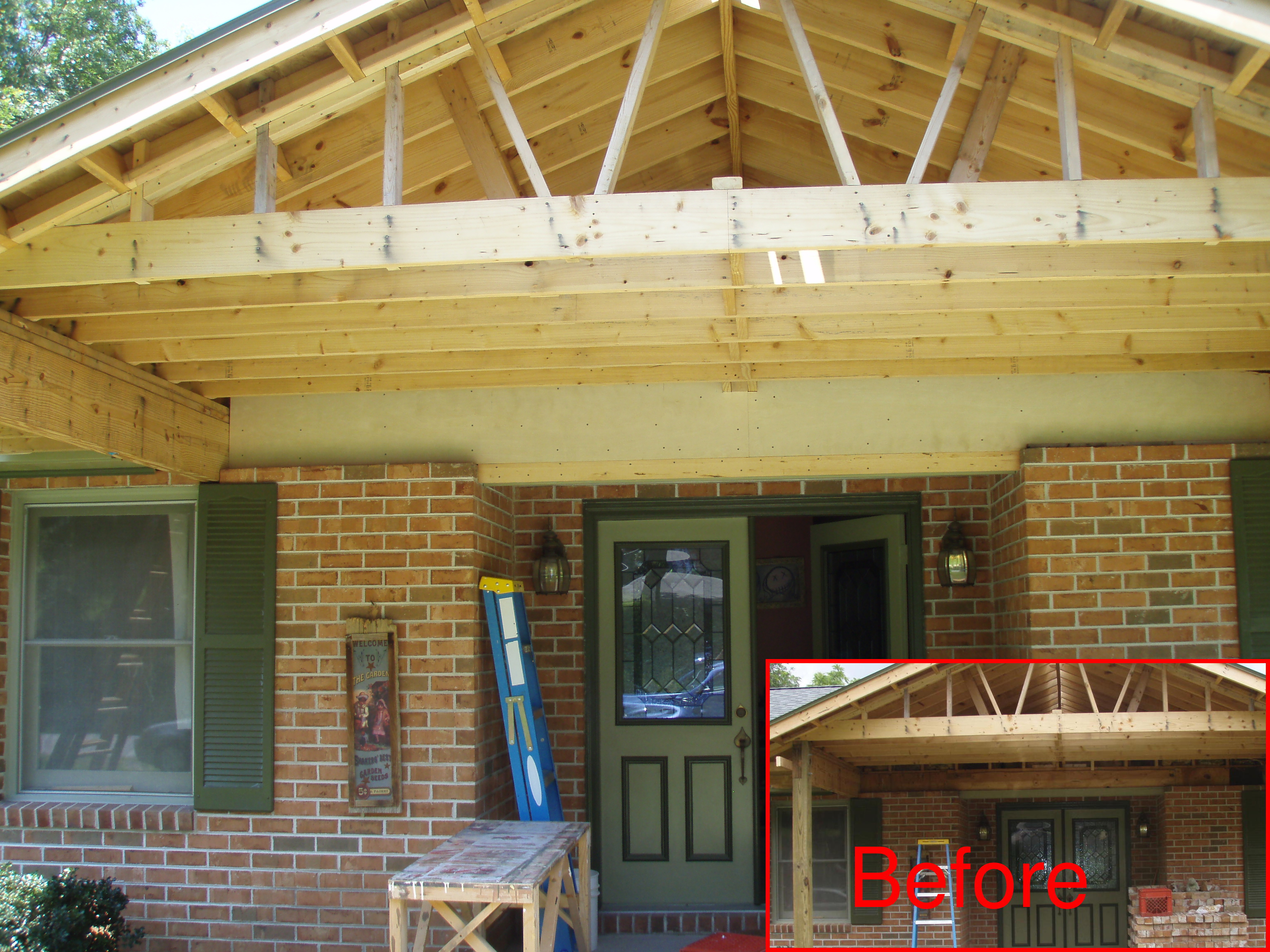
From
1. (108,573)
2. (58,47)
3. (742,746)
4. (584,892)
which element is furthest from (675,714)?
(58,47)

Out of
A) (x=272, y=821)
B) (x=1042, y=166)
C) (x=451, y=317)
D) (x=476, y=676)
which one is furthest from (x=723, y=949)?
(x=1042, y=166)

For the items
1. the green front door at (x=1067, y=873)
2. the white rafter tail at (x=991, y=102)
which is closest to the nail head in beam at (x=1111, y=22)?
the white rafter tail at (x=991, y=102)

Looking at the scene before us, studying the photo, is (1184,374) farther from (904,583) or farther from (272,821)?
(272,821)

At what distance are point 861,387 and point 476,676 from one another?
228 cm

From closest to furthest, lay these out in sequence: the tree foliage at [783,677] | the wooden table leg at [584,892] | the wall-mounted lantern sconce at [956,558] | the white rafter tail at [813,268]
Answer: the tree foliage at [783,677], the white rafter tail at [813,268], the wooden table leg at [584,892], the wall-mounted lantern sconce at [956,558]

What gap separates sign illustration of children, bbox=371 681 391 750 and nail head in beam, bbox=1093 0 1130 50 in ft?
12.6

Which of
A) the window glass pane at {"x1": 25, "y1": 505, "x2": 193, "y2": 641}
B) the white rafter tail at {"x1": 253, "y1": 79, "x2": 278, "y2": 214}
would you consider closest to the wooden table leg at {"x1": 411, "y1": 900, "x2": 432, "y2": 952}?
the window glass pane at {"x1": 25, "y1": 505, "x2": 193, "y2": 641}

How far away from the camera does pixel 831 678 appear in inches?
124

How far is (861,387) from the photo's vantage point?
4926mm

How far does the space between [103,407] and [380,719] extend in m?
1.83

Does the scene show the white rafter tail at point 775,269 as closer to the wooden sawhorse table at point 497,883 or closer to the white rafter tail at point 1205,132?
the white rafter tail at point 1205,132

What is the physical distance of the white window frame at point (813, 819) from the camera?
2959mm

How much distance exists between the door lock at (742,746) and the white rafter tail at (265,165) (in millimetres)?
3758

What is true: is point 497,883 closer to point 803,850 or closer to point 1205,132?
point 803,850
